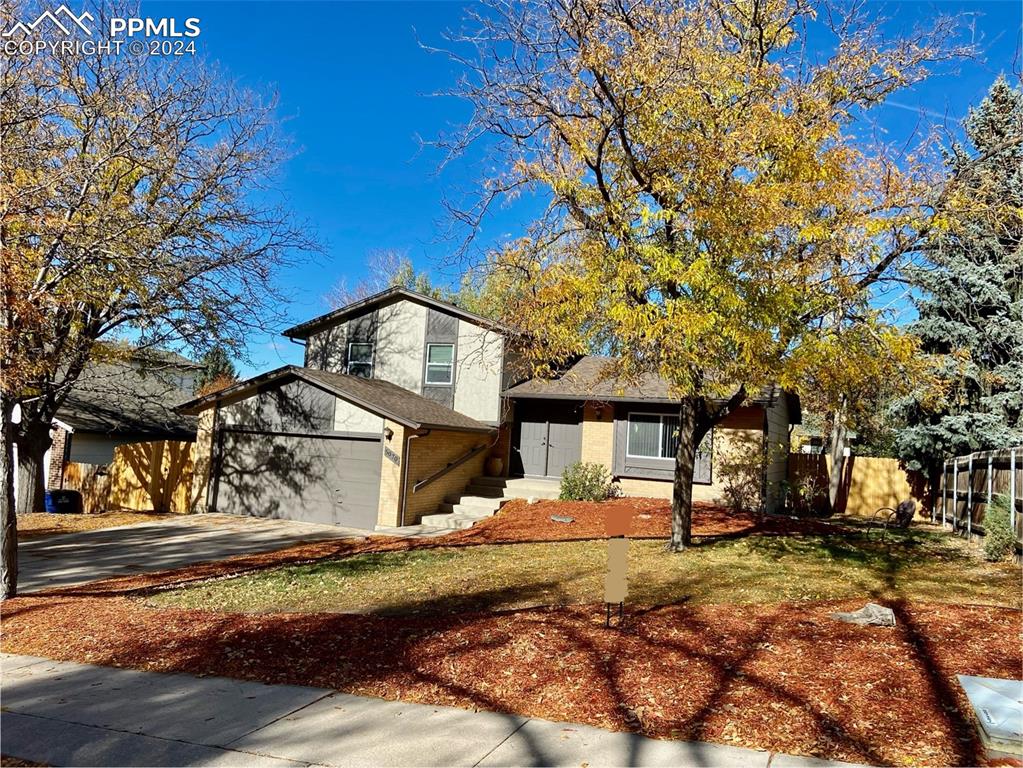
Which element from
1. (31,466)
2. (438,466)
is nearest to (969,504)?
(438,466)

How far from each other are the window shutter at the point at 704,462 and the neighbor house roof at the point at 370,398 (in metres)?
6.03

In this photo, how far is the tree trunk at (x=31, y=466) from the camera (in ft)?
56.5

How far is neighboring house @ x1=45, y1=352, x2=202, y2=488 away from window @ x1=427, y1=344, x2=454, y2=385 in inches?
290

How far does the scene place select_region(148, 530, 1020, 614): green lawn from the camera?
8195 millimetres

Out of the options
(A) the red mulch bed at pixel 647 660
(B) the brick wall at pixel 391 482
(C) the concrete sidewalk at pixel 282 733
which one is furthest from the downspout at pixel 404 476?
(C) the concrete sidewalk at pixel 282 733

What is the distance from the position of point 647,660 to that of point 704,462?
1330 cm

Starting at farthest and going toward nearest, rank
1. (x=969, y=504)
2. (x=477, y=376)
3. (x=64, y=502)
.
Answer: (x=477, y=376) → (x=64, y=502) → (x=969, y=504)

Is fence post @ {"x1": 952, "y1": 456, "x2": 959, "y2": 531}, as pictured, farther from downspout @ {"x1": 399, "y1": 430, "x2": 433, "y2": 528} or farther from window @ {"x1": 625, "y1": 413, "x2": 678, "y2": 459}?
downspout @ {"x1": 399, "y1": 430, "x2": 433, "y2": 528}

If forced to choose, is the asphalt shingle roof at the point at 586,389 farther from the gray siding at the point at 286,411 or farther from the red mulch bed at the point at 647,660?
the red mulch bed at the point at 647,660

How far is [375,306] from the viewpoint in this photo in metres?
21.4

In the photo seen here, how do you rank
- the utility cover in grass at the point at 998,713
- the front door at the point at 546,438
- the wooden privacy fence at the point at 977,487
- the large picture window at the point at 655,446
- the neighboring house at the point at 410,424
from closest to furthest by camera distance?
the utility cover in grass at the point at 998,713 < the wooden privacy fence at the point at 977,487 < the neighboring house at the point at 410,424 < the large picture window at the point at 655,446 < the front door at the point at 546,438

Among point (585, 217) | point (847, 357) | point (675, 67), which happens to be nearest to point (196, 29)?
point (585, 217)

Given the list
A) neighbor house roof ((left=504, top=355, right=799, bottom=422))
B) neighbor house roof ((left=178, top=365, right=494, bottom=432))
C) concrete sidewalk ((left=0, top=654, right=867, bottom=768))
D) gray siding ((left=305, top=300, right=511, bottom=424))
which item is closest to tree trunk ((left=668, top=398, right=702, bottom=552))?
neighbor house roof ((left=504, top=355, right=799, bottom=422))

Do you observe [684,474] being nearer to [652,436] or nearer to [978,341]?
[652,436]
